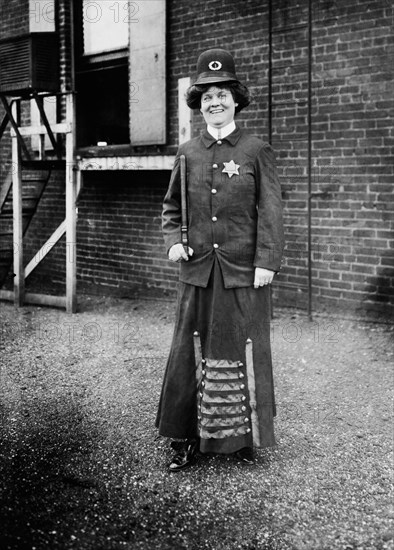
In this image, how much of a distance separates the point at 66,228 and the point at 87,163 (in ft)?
3.22

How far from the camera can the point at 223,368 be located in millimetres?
3752

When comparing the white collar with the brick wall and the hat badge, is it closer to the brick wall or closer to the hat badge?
the hat badge

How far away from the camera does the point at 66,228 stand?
321 inches

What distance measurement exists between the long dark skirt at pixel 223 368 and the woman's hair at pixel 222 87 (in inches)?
35.7

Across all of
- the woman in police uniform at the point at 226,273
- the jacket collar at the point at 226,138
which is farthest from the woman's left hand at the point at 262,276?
the jacket collar at the point at 226,138

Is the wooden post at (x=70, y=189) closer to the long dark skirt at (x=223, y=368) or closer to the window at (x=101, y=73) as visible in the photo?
the window at (x=101, y=73)

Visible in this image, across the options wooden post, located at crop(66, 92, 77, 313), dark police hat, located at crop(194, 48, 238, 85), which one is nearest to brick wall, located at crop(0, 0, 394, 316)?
wooden post, located at crop(66, 92, 77, 313)

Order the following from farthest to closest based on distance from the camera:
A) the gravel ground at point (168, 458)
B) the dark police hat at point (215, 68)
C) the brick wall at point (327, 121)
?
the brick wall at point (327, 121), the dark police hat at point (215, 68), the gravel ground at point (168, 458)

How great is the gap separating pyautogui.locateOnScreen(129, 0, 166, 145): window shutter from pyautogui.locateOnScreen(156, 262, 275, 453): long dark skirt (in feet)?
16.1

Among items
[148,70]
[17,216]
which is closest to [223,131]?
[148,70]

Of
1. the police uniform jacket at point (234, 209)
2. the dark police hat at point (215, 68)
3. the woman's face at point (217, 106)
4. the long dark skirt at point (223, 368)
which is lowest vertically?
the long dark skirt at point (223, 368)

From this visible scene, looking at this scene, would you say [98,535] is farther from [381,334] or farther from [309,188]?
[309,188]

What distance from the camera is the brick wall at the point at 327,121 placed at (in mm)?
6805

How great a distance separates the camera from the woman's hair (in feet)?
12.1
